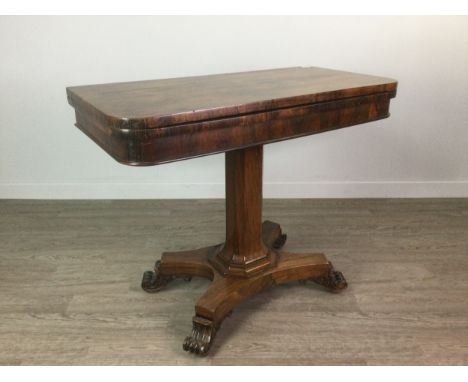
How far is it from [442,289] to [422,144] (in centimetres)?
104

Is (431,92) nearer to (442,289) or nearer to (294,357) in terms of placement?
(442,289)

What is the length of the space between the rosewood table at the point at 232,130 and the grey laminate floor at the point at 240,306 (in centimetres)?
10

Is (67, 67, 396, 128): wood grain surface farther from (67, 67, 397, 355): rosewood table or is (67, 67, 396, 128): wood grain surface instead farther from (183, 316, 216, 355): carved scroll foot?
(183, 316, 216, 355): carved scroll foot

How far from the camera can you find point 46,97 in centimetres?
242

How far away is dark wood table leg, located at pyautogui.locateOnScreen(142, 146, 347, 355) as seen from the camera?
1463 mm

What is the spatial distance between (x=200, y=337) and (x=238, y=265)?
0.30 metres

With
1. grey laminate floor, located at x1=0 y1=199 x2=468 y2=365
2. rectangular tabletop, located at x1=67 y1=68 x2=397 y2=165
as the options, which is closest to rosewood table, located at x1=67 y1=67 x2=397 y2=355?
rectangular tabletop, located at x1=67 y1=68 x2=397 y2=165

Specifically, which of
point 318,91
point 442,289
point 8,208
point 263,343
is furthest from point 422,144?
point 8,208

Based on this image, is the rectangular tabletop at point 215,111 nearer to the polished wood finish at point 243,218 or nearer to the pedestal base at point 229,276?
the polished wood finish at point 243,218

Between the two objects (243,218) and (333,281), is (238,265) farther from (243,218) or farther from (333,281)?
(333,281)

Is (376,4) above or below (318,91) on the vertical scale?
above

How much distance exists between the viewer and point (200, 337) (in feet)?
4.70

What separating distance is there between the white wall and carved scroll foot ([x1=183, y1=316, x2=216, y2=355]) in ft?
4.10

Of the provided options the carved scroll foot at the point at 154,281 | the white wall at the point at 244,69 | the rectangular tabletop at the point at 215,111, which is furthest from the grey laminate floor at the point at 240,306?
the rectangular tabletop at the point at 215,111
